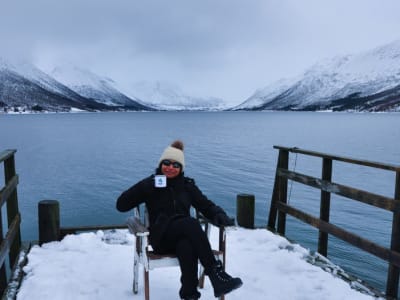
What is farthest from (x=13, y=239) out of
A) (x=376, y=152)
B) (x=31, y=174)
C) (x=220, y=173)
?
(x=376, y=152)

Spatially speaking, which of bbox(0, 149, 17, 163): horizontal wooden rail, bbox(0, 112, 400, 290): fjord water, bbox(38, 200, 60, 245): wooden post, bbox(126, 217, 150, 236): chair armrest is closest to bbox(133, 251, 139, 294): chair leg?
bbox(126, 217, 150, 236): chair armrest

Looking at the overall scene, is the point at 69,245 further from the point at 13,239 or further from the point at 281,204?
the point at 281,204

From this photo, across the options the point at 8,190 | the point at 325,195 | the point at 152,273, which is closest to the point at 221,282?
the point at 152,273

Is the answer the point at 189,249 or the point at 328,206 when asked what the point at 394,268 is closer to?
the point at 328,206

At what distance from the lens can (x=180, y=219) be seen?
4.20 metres

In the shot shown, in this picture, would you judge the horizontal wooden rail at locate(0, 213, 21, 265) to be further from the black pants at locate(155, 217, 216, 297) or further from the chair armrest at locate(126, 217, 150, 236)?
the black pants at locate(155, 217, 216, 297)

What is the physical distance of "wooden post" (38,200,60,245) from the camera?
6.54m

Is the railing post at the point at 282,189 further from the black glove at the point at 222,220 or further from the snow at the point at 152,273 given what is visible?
the black glove at the point at 222,220

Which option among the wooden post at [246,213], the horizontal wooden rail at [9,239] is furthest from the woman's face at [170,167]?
the wooden post at [246,213]

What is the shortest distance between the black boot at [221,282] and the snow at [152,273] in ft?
2.82

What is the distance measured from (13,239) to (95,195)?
14.4m

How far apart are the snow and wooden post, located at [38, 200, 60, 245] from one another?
6.6 inches

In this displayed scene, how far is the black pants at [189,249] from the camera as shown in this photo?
3.96m

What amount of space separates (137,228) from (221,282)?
38.4 inches
